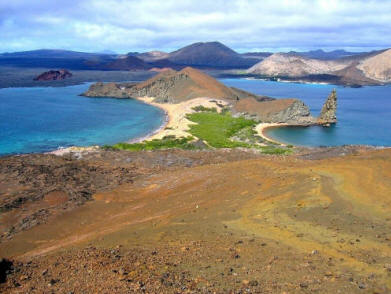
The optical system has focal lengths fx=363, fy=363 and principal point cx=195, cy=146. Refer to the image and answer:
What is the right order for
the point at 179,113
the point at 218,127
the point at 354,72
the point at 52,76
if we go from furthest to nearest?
1. the point at 354,72
2. the point at 52,76
3. the point at 179,113
4. the point at 218,127

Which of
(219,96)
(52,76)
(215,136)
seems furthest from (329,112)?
(52,76)

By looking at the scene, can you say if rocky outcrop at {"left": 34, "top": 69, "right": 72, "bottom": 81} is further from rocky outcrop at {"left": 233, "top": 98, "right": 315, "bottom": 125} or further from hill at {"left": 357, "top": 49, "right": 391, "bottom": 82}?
hill at {"left": 357, "top": 49, "right": 391, "bottom": 82}

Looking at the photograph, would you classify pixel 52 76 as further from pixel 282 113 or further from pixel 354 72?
pixel 354 72

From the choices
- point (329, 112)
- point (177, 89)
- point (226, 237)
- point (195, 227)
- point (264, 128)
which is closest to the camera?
point (226, 237)

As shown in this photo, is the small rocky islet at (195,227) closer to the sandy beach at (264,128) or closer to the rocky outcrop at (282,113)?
the sandy beach at (264,128)

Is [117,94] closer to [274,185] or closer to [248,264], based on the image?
[274,185]

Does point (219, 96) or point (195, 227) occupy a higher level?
point (219, 96)

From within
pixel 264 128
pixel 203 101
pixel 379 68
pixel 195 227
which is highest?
pixel 379 68
